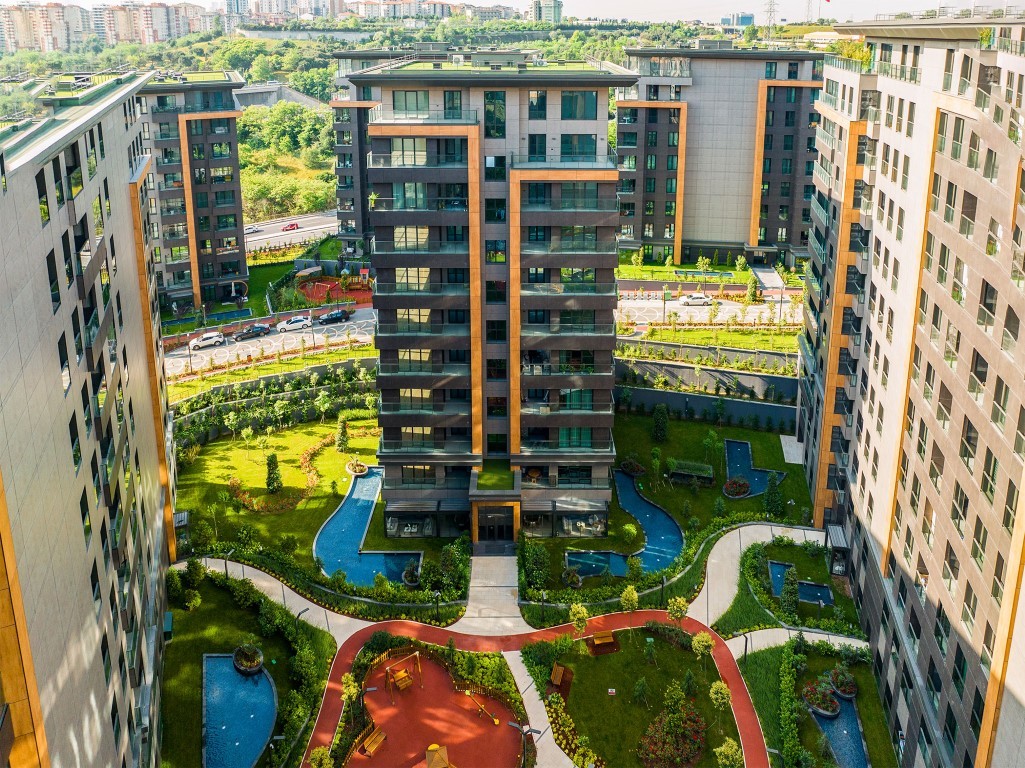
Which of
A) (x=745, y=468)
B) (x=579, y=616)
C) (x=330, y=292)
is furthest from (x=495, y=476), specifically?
(x=330, y=292)

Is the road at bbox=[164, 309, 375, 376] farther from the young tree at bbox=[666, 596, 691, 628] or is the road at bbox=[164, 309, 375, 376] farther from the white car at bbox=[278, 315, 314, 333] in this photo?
the young tree at bbox=[666, 596, 691, 628]

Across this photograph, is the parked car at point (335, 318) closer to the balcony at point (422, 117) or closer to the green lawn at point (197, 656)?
the balcony at point (422, 117)

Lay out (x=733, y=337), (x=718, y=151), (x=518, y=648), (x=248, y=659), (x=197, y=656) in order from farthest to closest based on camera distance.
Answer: (x=718, y=151) < (x=733, y=337) < (x=518, y=648) < (x=197, y=656) < (x=248, y=659)

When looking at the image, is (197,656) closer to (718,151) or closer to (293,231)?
(718,151)

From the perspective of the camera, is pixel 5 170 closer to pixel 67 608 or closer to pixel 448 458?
pixel 67 608

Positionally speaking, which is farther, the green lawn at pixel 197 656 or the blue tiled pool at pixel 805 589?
the blue tiled pool at pixel 805 589

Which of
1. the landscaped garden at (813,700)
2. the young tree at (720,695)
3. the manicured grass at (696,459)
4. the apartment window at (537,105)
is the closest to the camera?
the landscaped garden at (813,700)

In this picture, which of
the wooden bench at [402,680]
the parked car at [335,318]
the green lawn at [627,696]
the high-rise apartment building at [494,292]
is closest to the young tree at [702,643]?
the green lawn at [627,696]
